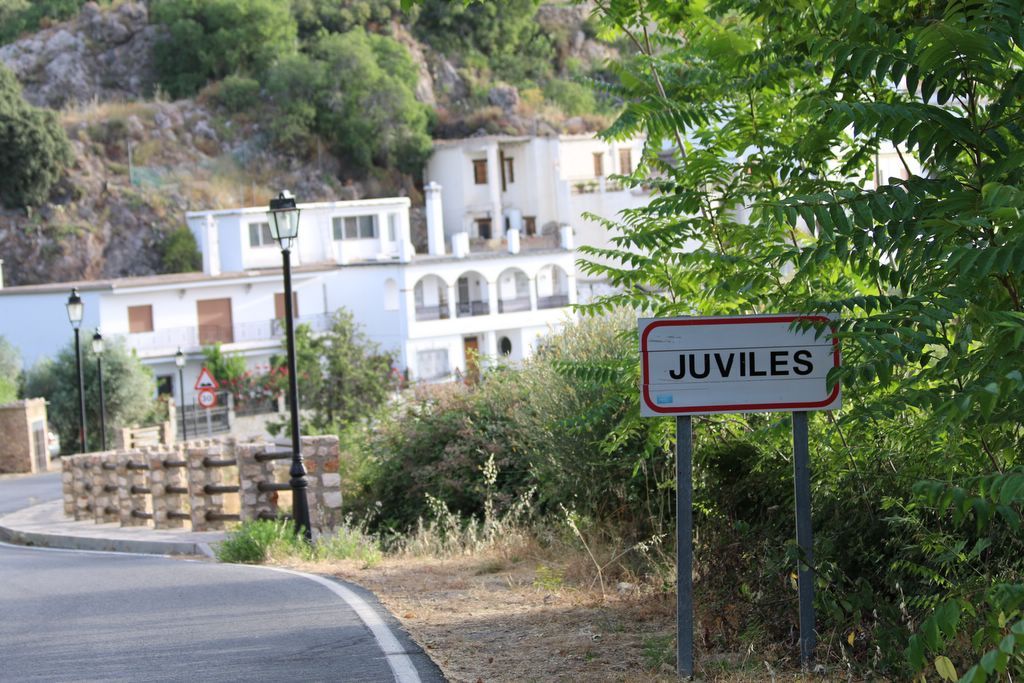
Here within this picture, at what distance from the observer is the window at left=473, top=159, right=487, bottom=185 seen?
78.9 m

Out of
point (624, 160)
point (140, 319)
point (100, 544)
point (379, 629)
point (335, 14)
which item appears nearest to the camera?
point (379, 629)

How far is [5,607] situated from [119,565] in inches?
154

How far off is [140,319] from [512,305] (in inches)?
721

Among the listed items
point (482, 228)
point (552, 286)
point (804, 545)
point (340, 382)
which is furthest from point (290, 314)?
point (482, 228)

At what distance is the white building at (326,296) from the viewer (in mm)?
55156

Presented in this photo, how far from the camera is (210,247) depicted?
6056 centimetres

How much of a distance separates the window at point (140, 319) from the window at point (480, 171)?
91.5ft

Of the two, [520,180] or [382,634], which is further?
[520,180]

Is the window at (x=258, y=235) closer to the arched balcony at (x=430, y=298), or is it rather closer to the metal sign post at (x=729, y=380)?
the arched balcony at (x=430, y=298)

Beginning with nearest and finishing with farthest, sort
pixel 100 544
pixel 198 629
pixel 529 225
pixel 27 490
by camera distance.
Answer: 1. pixel 198 629
2. pixel 100 544
3. pixel 27 490
4. pixel 529 225

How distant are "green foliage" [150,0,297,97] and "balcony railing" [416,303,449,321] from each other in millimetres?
29281

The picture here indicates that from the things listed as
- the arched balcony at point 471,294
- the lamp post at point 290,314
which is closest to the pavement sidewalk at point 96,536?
the lamp post at point 290,314

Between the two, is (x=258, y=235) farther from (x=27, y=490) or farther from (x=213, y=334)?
(x=27, y=490)

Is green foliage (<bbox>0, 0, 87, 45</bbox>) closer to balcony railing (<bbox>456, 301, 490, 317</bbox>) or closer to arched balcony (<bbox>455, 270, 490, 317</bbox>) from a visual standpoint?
arched balcony (<bbox>455, 270, 490, 317</bbox>)
